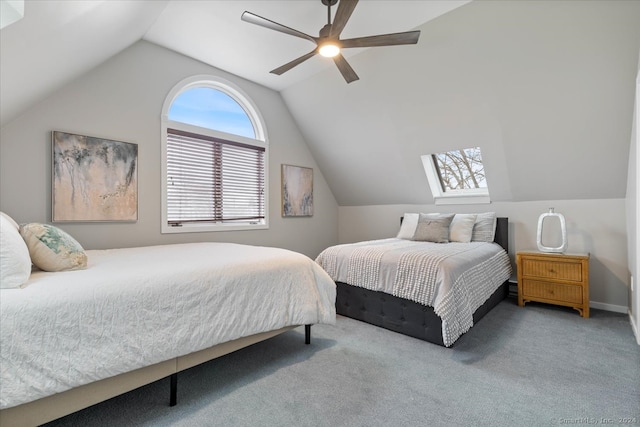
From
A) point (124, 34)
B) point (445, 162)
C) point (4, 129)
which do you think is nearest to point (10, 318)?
point (4, 129)

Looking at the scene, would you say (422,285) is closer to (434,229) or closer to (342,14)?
(434,229)

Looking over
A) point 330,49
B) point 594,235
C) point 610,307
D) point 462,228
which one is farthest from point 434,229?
point 330,49

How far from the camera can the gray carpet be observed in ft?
5.10

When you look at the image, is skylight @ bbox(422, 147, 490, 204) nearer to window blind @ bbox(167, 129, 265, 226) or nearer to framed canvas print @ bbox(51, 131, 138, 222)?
window blind @ bbox(167, 129, 265, 226)

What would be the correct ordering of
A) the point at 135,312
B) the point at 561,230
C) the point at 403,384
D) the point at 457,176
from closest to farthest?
the point at 135,312 → the point at 403,384 → the point at 561,230 → the point at 457,176

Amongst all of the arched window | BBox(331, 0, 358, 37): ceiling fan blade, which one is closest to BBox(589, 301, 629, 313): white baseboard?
BBox(331, 0, 358, 37): ceiling fan blade

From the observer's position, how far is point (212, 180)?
3787 mm

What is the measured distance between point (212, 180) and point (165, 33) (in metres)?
1.60

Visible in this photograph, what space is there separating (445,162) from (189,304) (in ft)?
12.8

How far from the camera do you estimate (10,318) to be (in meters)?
1.16

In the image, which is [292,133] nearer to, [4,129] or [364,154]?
[364,154]

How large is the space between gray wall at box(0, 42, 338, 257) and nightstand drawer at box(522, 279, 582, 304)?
3239mm

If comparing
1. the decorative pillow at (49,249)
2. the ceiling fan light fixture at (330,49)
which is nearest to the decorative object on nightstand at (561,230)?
the ceiling fan light fixture at (330,49)

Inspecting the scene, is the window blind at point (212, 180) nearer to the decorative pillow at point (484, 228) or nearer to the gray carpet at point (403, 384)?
the gray carpet at point (403, 384)
